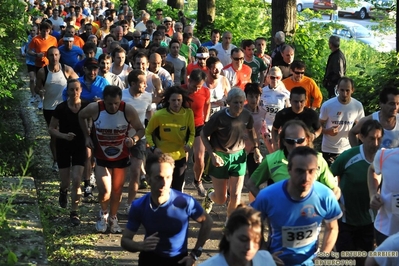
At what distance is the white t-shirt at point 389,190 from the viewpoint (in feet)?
21.8

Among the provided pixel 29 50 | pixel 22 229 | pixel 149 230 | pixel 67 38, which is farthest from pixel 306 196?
pixel 29 50

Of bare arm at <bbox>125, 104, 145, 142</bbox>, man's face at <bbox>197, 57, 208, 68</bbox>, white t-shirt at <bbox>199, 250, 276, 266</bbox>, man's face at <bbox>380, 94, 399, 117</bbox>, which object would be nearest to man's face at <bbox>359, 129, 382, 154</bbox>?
man's face at <bbox>380, 94, 399, 117</bbox>

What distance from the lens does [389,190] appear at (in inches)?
262

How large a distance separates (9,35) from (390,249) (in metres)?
10.1

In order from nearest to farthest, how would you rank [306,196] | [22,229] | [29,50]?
1. [306,196]
2. [22,229]
3. [29,50]

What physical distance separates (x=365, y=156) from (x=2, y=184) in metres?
4.06

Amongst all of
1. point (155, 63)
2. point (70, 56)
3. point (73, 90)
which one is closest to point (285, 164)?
point (73, 90)

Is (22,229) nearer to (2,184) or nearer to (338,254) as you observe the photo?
(2,184)

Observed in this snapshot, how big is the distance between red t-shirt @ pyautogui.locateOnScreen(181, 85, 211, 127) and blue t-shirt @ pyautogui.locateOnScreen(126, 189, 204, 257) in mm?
5369

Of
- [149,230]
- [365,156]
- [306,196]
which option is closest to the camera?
[306,196]

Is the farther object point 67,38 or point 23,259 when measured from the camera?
point 67,38

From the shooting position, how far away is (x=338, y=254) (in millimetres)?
6969

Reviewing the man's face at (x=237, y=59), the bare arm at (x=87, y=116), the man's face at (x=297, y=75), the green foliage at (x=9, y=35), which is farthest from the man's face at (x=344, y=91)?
the green foliage at (x=9, y=35)

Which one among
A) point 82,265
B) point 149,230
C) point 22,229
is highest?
point 149,230
